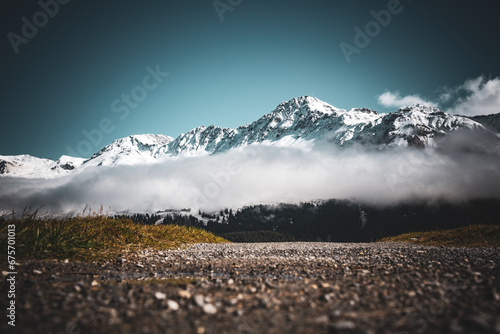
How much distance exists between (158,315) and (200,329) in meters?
0.96

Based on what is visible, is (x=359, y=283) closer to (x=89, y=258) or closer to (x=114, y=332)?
(x=114, y=332)

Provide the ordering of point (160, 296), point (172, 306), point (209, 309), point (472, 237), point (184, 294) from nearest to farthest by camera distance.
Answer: point (209, 309) → point (172, 306) → point (160, 296) → point (184, 294) → point (472, 237)

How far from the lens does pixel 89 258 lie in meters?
10.3

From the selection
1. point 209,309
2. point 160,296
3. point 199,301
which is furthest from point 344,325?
point 160,296

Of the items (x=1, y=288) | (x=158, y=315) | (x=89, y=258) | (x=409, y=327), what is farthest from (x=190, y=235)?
(x=409, y=327)

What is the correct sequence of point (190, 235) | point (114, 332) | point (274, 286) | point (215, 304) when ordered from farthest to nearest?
point (190, 235), point (274, 286), point (215, 304), point (114, 332)

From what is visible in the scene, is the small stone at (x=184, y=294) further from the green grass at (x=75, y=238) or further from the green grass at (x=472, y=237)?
the green grass at (x=472, y=237)

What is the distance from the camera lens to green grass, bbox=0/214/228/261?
9.88 m

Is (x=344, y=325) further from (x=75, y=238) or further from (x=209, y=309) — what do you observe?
Answer: (x=75, y=238)

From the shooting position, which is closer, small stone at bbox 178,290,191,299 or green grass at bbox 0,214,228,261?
small stone at bbox 178,290,191,299

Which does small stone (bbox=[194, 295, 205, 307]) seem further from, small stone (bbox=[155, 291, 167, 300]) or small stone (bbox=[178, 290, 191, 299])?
small stone (bbox=[155, 291, 167, 300])

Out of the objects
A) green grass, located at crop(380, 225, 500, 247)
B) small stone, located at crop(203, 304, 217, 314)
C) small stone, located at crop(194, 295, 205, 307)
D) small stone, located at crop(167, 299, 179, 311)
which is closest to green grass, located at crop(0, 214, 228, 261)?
small stone, located at crop(167, 299, 179, 311)

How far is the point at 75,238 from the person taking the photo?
11398mm

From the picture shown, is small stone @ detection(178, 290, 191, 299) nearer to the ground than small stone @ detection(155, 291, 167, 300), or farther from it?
nearer to the ground
